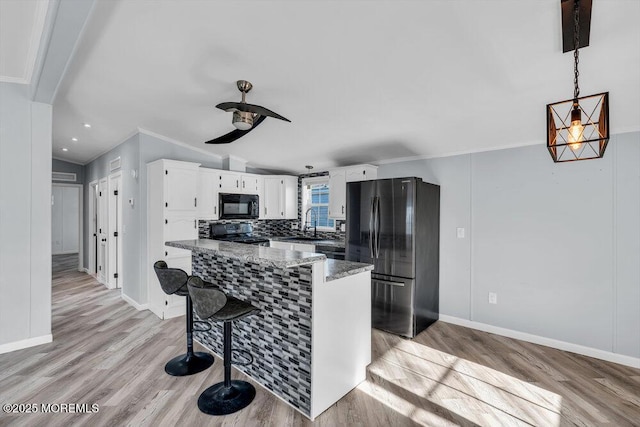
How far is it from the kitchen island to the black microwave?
2047mm

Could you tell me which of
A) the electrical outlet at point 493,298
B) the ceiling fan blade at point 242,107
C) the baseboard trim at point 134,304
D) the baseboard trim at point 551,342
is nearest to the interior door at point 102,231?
the baseboard trim at point 134,304

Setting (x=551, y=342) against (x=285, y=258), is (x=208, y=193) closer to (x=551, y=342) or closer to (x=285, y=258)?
(x=285, y=258)

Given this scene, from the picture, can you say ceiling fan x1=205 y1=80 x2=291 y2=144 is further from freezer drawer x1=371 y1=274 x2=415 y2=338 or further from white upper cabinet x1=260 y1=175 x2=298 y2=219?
white upper cabinet x1=260 y1=175 x2=298 y2=219

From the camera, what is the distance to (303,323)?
2023 mm

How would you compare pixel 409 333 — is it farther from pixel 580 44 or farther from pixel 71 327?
pixel 71 327

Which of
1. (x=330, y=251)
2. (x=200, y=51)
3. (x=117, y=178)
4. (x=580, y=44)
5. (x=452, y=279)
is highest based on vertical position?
(x=200, y=51)

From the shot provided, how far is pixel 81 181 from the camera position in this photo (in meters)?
6.88

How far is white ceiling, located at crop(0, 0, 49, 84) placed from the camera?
2010 millimetres

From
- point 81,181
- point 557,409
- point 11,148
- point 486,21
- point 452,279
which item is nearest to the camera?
point 486,21

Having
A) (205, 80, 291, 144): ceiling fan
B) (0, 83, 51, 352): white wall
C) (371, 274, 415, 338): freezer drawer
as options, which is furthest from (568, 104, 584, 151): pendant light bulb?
(0, 83, 51, 352): white wall

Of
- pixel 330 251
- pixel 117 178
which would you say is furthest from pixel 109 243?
pixel 330 251

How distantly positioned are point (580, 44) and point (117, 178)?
591 cm

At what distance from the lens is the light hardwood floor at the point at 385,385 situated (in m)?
2.00

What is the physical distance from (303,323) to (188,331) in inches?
48.5
